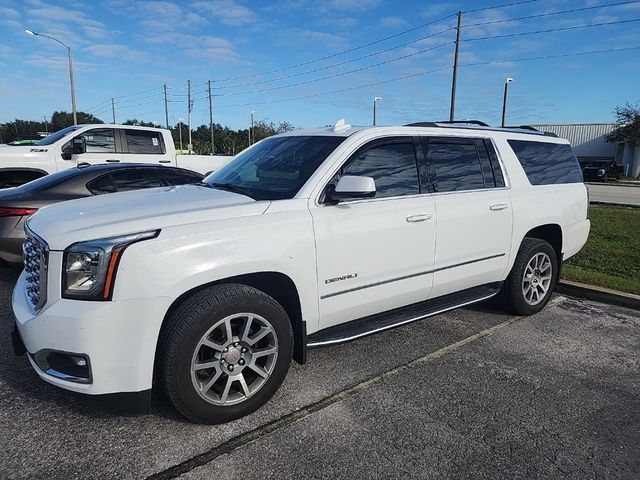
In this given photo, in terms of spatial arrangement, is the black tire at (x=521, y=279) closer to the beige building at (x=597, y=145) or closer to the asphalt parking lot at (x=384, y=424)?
the asphalt parking lot at (x=384, y=424)

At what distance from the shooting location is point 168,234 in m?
2.67

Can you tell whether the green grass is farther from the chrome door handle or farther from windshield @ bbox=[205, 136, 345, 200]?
windshield @ bbox=[205, 136, 345, 200]

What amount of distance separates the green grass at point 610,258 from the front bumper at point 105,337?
534cm

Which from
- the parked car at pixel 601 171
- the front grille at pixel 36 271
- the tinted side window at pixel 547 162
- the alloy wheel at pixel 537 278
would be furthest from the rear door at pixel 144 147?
the parked car at pixel 601 171

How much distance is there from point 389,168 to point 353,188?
0.75 metres

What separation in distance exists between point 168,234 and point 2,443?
4.96 feet

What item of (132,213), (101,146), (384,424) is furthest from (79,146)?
(384,424)

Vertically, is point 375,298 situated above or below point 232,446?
above

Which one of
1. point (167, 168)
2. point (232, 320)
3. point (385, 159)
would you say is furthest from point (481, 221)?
point (167, 168)

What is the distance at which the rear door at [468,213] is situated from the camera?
4008 millimetres

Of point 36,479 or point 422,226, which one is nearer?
point 36,479

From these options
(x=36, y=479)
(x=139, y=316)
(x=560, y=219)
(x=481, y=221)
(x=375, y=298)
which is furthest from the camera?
(x=560, y=219)

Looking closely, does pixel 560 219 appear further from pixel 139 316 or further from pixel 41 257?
pixel 41 257

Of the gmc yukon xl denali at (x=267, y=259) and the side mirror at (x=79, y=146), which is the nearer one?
the gmc yukon xl denali at (x=267, y=259)
